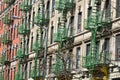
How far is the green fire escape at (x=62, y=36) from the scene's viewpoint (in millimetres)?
43812

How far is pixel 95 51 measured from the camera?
38469 mm

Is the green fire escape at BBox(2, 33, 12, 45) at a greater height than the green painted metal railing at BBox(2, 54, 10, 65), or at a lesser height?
greater

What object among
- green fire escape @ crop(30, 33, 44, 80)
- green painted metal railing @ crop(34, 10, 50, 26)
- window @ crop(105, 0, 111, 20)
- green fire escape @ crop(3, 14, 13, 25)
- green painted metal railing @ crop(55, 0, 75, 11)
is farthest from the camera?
green fire escape @ crop(3, 14, 13, 25)

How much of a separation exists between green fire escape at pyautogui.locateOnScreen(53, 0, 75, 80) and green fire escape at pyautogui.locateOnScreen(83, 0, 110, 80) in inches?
174

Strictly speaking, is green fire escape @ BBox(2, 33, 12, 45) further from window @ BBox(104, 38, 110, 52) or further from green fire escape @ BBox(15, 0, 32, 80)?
window @ BBox(104, 38, 110, 52)

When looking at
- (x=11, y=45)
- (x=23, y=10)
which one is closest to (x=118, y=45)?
(x=23, y=10)

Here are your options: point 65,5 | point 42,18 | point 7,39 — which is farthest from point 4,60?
point 65,5

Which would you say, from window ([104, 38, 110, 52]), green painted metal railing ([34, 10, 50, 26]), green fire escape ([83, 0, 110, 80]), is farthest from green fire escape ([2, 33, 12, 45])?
window ([104, 38, 110, 52])

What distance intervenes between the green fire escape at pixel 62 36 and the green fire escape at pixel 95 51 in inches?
174

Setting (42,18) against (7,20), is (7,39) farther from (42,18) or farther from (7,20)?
(42,18)

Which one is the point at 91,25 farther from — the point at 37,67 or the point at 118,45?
the point at 37,67

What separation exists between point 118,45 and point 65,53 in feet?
30.7

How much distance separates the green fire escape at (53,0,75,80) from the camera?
4381cm

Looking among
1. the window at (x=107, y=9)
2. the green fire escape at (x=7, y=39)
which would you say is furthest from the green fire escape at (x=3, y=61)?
the window at (x=107, y=9)
